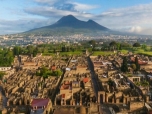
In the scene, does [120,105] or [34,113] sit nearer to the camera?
[34,113]

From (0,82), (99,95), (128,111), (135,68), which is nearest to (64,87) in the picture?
(99,95)

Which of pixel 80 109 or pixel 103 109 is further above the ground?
pixel 80 109

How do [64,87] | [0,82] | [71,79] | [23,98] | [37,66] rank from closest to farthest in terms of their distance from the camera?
[23,98], [64,87], [71,79], [0,82], [37,66]

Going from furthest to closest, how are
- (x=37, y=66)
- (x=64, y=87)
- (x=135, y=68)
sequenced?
(x=37, y=66)
(x=135, y=68)
(x=64, y=87)

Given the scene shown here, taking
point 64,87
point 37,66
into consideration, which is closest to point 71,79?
point 64,87

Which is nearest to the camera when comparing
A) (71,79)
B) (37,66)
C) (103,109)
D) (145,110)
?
(145,110)

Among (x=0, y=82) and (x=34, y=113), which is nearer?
(x=34, y=113)

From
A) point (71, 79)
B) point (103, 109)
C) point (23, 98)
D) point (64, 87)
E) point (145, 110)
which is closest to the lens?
point (145, 110)

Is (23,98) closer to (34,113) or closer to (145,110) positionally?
(34,113)

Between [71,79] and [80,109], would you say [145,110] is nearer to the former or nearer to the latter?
[80,109]
